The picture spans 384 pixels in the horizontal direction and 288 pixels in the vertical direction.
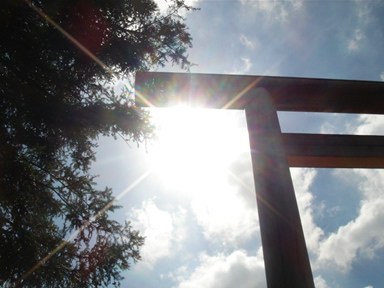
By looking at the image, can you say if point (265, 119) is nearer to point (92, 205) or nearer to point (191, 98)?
point (191, 98)

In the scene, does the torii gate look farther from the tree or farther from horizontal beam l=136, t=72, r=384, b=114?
the tree

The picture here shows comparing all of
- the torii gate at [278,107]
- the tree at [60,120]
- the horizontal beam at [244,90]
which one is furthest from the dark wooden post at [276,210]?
the tree at [60,120]

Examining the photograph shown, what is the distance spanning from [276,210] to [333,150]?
1401 millimetres

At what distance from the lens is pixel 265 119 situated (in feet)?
8.69

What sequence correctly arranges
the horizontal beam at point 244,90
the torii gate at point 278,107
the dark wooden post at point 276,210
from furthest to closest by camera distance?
the horizontal beam at point 244,90 → the torii gate at point 278,107 → the dark wooden post at point 276,210

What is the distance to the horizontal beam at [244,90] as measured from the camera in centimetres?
285

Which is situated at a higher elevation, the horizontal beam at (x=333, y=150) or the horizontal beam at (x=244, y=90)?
the horizontal beam at (x=244, y=90)

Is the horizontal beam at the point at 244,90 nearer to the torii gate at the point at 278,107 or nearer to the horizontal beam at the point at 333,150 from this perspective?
the torii gate at the point at 278,107

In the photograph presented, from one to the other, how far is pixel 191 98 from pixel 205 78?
0.28 meters

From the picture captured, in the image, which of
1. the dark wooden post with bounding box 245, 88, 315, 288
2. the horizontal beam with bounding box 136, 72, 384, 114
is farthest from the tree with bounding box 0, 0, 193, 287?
the dark wooden post with bounding box 245, 88, 315, 288

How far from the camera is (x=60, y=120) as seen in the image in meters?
3.46

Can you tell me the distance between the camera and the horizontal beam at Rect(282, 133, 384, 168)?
114 inches

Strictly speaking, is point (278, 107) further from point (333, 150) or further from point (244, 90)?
point (333, 150)

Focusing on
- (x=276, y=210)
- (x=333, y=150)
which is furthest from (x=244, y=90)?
(x=276, y=210)
